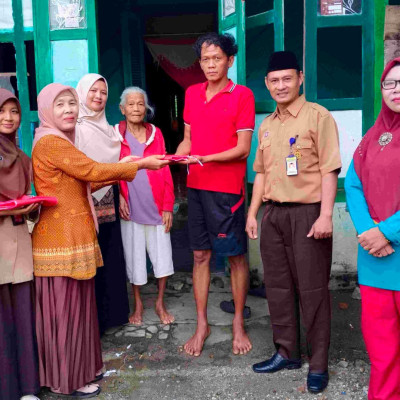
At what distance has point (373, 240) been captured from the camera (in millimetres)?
2365

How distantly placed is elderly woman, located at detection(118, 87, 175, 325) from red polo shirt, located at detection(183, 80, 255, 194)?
0.52m

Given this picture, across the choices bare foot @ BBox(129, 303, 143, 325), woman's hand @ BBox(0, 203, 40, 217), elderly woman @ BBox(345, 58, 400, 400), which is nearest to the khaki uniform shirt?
elderly woman @ BBox(345, 58, 400, 400)

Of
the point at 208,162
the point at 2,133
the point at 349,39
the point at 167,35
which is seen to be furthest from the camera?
the point at 167,35

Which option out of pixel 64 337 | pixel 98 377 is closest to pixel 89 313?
pixel 64 337

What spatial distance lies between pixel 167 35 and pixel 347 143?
4617 millimetres

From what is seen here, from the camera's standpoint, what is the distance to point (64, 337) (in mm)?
2805

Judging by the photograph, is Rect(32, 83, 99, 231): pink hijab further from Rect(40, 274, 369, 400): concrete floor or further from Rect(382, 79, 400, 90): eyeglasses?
Rect(382, 79, 400, 90): eyeglasses

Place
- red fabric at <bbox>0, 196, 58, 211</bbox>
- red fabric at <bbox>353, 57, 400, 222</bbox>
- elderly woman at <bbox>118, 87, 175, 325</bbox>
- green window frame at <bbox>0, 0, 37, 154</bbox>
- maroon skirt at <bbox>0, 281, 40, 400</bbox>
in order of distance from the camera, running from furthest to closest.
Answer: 1. green window frame at <bbox>0, 0, 37, 154</bbox>
2. elderly woman at <bbox>118, 87, 175, 325</bbox>
3. maroon skirt at <bbox>0, 281, 40, 400</bbox>
4. red fabric at <bbox>0, 196, 58, 211</bbox>
5. red fabric at <bbox>353, 57, 400, 222</bbox>

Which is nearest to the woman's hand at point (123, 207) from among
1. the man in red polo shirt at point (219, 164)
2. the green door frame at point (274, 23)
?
the man in red polo shirt at point (219, 164)

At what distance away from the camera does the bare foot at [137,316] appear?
3912 mm

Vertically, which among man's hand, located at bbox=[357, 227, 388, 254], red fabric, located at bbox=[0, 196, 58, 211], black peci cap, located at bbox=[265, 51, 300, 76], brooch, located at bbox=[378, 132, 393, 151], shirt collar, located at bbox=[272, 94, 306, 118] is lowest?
man's hand, located at bbox=[357, 227, 388, 254]

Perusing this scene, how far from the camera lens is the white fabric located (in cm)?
389

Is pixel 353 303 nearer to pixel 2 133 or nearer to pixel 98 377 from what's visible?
pixel 98 377

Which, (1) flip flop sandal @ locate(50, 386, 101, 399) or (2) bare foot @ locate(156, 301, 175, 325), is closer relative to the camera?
(1) flip flop sandal @ locate(50, 386, 101, 399)
